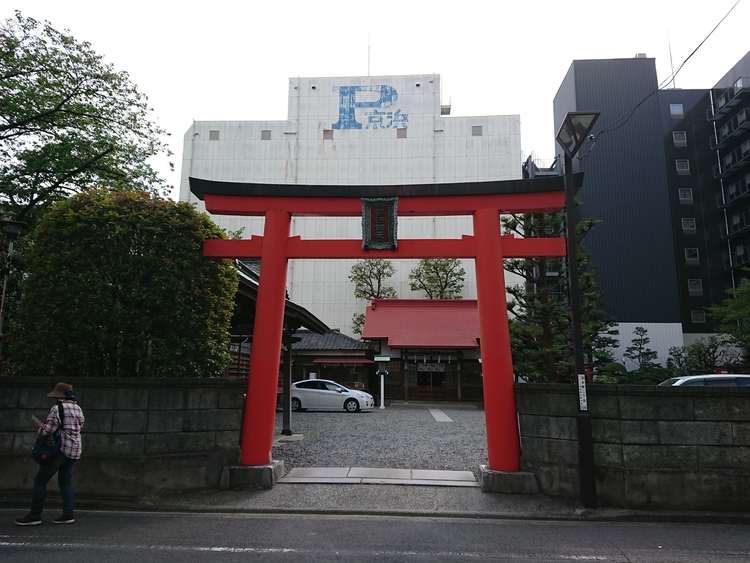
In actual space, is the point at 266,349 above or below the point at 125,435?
above

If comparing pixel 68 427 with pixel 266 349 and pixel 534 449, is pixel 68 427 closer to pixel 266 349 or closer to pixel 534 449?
pixel 266 349

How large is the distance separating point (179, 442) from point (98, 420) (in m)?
1.16

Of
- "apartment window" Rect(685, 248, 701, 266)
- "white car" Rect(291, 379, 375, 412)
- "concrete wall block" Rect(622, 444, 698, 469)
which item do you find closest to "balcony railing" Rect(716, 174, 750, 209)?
"apartment window" Rect(685, 248, 701, 266)

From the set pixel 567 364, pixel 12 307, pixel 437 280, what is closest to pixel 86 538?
pixel 12 307

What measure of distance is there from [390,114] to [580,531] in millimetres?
45262

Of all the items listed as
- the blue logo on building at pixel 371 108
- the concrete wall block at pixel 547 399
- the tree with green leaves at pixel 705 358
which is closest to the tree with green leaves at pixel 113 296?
the concrete wall block at pixel 547 399

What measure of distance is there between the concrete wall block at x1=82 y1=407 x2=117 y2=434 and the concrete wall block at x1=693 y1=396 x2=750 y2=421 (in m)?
8.10

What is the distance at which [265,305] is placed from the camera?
8125 mm

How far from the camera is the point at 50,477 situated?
5785mm

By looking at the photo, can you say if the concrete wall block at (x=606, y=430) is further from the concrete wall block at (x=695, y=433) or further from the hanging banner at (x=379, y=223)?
the hanging banner at (x=379, y=223)

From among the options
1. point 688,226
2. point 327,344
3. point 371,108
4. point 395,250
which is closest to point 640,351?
point 688,226

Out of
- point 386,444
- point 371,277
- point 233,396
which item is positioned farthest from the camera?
point 371,277

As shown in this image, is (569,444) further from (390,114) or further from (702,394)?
(390,114)

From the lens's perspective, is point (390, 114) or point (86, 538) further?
point (390, 114)
